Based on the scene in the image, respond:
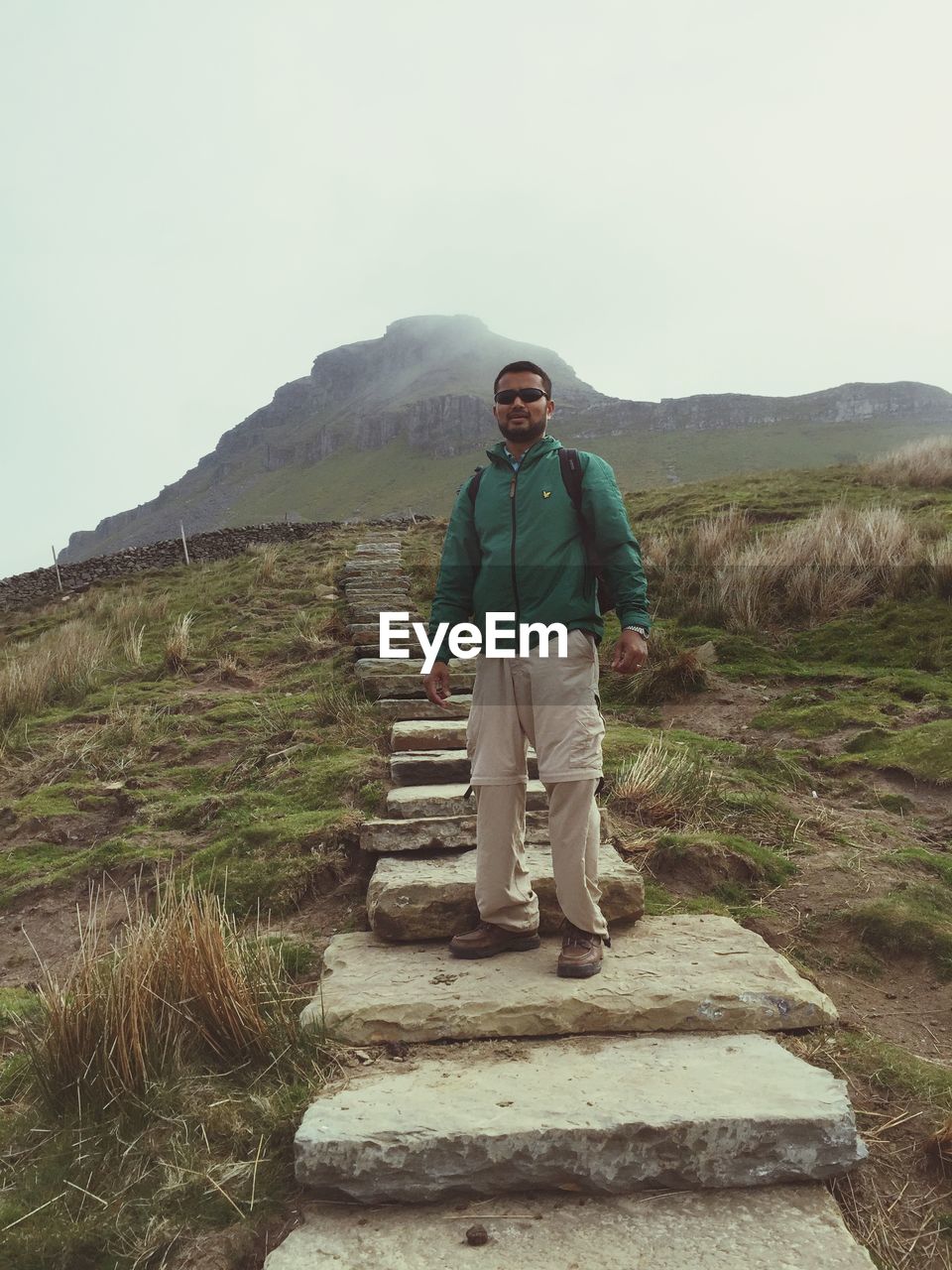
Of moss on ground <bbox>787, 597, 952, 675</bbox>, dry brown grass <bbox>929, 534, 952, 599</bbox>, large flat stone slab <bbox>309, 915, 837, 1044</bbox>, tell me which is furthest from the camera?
dry brown grass <bbox>929, 534, 952, 599</bbox>

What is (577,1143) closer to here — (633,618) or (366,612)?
(633,618)

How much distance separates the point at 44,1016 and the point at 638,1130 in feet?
5.71

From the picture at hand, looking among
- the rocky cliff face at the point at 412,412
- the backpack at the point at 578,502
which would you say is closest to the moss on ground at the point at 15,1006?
the backpack at the point at 578,502

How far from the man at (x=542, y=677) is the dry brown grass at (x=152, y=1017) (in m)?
0.78

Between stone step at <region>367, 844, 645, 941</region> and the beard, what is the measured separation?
5.50ft

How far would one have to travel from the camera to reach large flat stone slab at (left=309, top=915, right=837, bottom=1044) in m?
2.51

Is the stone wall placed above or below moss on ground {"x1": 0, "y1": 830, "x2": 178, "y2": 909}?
above

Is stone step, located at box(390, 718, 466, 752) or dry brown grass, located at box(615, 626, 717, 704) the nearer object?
stone step, located at box(390, 718, 466, 752)

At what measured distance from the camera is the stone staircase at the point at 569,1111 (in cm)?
183

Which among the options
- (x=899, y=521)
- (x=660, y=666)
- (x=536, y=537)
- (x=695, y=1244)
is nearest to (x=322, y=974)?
(x=695, y=1244)

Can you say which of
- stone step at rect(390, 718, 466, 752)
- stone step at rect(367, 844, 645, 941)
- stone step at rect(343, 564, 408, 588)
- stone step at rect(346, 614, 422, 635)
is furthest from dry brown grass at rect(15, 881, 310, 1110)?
stone step at rect(343, 564, 408, 588)

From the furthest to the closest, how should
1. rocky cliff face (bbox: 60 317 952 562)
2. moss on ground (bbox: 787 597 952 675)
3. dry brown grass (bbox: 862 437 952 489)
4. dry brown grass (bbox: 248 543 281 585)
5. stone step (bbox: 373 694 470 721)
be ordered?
1. rocky cliff face (bbox: 60 317 952 562)
2. dry brown grass (bbox: 248 543 281 585)
3. dry brown grass (bbox: 862 437 952 489)
4. moss on ground (bbox: 787 597 952 675)
5. stone step (bbox: 373 694 470 721)

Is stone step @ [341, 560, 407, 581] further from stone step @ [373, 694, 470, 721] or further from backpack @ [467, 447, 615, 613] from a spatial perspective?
backpack @ [467, 447, 615, 613]

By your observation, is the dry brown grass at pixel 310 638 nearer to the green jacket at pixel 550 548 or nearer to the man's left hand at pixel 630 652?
the green jacket at pixel 550 548
